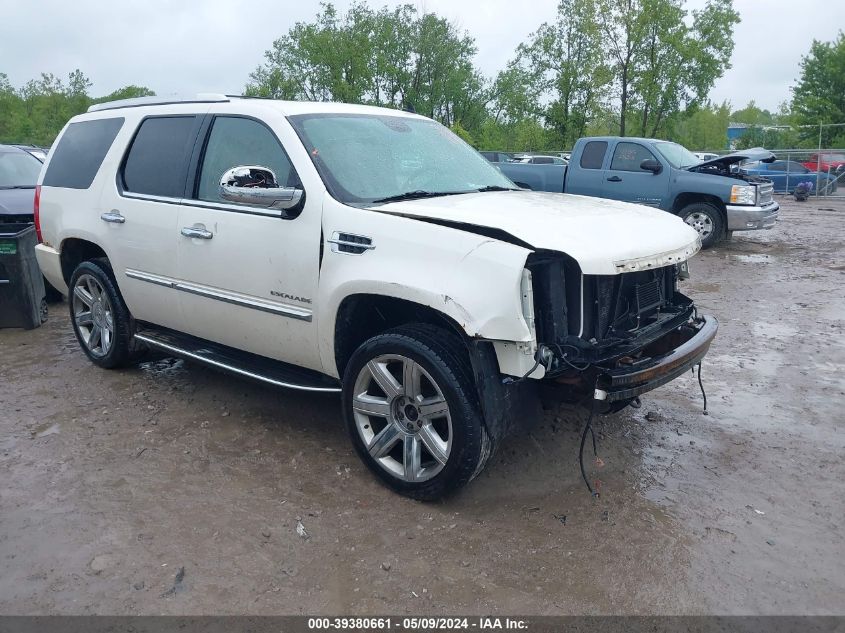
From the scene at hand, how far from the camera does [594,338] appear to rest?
11.1 feet

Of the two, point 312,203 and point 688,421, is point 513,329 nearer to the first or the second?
point 312,203

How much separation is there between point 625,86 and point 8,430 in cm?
3231

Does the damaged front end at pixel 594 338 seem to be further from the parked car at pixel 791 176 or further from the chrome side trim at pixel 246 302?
the parked car at pixel 791 176

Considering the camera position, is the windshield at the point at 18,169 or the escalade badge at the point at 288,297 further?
the windshield at the point at 18,169

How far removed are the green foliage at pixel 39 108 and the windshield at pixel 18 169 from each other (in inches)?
1524

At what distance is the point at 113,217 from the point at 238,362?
1.56 metres

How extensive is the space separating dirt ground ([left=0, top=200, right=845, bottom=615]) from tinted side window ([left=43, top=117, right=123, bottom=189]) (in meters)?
1.53

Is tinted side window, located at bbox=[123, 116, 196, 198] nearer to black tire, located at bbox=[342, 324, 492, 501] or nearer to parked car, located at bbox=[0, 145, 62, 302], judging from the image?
black tire, located at bbox=[342, 324, 492, 501]

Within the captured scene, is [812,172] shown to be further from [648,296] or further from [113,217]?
[113,217]

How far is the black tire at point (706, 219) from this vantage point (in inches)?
473

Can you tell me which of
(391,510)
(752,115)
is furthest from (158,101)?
(752,115)

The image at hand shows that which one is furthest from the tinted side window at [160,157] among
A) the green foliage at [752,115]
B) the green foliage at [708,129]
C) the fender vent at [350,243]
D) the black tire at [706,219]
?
the green foliage at [752,115]

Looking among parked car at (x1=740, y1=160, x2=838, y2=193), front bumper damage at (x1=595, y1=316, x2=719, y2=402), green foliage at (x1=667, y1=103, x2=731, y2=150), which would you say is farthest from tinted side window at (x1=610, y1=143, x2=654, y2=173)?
green foliage at (x1=667, y1=103, x2=731, y2=150)

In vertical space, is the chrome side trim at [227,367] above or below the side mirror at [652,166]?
below
